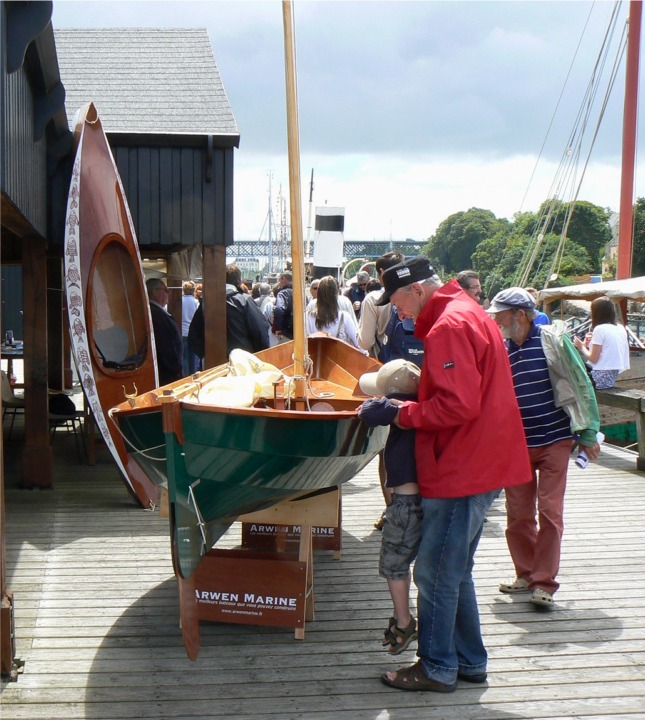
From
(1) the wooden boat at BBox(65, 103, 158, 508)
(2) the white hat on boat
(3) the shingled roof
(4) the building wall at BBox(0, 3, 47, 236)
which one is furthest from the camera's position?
(3) the shingled roof

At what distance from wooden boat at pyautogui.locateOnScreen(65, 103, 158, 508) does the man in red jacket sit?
3591 millimetres

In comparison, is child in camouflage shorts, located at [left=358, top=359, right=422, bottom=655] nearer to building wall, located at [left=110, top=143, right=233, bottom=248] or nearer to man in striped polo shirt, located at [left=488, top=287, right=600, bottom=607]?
man in striped polo shirt, located at [left=488, top=287, right=600, bottom=607]

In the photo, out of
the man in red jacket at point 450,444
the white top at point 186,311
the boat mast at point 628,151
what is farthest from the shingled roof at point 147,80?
the boat mast at point 628,151

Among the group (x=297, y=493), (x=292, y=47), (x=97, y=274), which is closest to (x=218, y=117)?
(x=97, y=274)

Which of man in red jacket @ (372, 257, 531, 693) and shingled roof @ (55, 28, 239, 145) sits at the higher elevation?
shingled roof @ (55, 28, 239, 145)

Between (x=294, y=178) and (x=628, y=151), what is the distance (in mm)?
17491

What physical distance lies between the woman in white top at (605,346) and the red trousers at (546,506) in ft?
15.4

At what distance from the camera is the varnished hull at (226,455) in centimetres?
431

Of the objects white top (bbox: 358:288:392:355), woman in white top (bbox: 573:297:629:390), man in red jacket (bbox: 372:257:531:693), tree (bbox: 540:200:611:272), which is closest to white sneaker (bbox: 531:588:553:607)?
man in red jacket (bbox: 372:257:531:693)

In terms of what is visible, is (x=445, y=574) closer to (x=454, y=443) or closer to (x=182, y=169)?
(x=454, y=443)

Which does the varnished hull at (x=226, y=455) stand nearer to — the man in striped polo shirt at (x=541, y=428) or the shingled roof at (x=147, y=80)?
the man in striped polo shirt at (x=541, y=428)

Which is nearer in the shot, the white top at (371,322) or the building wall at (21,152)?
the building wall at (21,152)

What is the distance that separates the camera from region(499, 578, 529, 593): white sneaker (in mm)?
5621

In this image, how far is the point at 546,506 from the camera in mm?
5238
